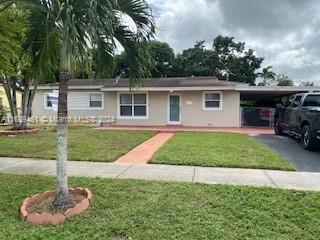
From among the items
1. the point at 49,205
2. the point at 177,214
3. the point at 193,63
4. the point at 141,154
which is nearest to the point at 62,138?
the point at 49,205

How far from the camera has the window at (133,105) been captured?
78.3 feet

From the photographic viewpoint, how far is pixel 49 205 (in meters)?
5.62

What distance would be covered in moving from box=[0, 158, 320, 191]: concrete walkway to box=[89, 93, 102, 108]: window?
1550 cm

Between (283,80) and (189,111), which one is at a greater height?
(283,80)

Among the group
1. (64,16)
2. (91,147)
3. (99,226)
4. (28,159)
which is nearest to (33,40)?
(64,16)

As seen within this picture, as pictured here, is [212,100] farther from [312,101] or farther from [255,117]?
[312,101]

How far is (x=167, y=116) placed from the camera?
23.6m

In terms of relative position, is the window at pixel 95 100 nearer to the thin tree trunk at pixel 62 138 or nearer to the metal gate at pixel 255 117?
the metal gate at pixel 255 117

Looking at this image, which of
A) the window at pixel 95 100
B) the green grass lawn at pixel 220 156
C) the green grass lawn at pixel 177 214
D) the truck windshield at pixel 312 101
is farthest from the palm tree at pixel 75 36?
the window at pixel 95 100

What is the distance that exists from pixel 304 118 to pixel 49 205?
964 centimetres

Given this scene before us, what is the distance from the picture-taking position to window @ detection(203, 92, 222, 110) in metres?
22.6

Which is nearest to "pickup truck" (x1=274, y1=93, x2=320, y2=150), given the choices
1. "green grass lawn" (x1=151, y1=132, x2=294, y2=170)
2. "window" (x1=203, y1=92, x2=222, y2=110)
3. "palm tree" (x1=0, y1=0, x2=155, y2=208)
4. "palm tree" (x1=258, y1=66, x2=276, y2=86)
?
"green grass lawn" (x1=151, y1=132, x2=294, y2=170)

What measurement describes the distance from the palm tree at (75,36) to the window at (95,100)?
58.9ft

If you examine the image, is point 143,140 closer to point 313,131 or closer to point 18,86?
point 313,131
